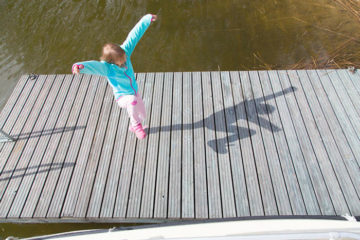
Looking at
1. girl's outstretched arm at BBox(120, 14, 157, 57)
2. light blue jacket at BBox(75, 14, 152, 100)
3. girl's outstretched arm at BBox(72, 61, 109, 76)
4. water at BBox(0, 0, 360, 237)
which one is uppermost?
water at BBox(0, 0, 360, 237)

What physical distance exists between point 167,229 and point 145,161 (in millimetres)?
892

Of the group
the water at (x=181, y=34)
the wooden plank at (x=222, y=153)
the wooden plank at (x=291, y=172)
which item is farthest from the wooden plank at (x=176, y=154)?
the water at (x=181, y=34)

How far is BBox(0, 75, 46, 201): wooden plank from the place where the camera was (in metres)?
2.60

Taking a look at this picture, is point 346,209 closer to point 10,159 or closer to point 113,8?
point 10,159

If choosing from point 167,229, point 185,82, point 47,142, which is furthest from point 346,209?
point 47,142

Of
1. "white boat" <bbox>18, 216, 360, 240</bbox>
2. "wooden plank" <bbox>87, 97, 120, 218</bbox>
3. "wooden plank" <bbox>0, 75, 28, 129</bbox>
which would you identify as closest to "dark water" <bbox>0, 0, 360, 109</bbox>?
"wooden plank" <bbox>0, 75, 28, 129</bbox>

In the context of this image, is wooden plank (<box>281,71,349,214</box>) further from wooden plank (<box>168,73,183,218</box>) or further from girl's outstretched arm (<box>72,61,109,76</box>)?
girl's outstretched arm (<box>72,61,109,76</box>)

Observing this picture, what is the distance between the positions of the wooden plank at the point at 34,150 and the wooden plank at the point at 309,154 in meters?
3.13

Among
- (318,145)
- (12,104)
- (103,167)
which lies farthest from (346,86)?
(12,104)

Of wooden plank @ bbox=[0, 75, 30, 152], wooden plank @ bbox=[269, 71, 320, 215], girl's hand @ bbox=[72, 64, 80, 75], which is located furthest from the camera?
wooden plank @ bbox=[0, 75, 30, 152]

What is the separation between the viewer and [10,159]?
107 inches

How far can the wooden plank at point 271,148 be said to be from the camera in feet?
7.48

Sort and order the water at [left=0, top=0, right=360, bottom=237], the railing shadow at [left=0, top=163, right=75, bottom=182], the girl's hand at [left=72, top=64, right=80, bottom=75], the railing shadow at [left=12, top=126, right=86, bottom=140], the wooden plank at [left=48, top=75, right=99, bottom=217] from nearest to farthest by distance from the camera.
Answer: the girl's hand at [left=72, top=64, right=80, bottom=75]
the wooden plank at [left=48, top=75, right=99, bottom=217]
the railing shadow at [left=0, top=163, right=75, bottom=182]
the railing shadow at [left=12, top=126, right=86, bottom=140]
the water at [left=0, top=0, right=360, bottom=237]

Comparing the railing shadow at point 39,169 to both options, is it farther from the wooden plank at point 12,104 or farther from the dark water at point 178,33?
the dark water at point 178,33
